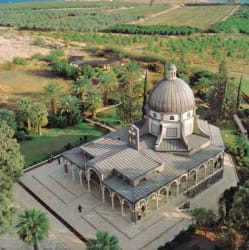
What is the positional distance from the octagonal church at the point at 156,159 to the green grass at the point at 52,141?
8.47 m

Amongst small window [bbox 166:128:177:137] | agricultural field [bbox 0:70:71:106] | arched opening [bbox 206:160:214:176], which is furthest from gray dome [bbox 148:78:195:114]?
agricultural field [bbox 0:70:71:106]

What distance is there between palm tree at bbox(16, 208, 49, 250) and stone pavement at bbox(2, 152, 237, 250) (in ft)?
27.8

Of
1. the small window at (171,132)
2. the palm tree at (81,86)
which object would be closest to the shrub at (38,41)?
the palm tree at (81,86)

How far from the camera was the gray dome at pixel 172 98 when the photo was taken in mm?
52250

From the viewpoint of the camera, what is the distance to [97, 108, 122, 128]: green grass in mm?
73750

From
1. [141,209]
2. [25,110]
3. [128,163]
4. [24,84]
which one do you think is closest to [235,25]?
[24,84]

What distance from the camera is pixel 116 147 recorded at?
53.7 m

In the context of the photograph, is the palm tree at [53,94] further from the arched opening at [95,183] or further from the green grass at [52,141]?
the arched opening at [95,183]

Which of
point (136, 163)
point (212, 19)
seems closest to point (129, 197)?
point (136, 163)

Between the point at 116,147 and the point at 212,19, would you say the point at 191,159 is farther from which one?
the point at 212,19

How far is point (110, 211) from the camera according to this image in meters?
49.0

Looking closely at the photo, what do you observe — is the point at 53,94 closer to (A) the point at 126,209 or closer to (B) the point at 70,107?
(B) the point at 70,107

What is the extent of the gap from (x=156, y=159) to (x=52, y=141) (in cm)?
2462

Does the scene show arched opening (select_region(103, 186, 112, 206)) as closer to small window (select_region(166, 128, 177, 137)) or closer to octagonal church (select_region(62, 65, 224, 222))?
octagonal church (select_region(62, 65, 224, 222))
